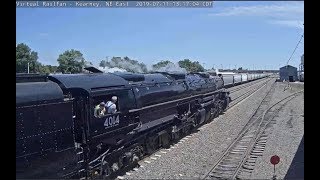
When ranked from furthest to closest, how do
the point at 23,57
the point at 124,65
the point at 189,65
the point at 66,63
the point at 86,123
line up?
the point at 189,65 < the point at 124,65 < the point at 66,63 < the point at 86,123 < the point at 23,57

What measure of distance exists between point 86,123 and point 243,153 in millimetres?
6392

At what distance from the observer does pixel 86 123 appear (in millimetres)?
7543

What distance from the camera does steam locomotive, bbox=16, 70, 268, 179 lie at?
5844 millimetres

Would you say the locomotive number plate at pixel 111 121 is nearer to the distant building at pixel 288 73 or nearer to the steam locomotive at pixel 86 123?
the steam locomotive at pixel 86 123

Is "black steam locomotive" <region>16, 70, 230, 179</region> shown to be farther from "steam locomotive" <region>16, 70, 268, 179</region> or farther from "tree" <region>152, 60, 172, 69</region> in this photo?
"tree" <region>152, 60, 172, 69</region>

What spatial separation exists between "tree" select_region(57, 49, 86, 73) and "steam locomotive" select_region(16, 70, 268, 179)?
964 millimetres

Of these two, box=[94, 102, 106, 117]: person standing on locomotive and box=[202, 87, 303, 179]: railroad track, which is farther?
box=[202, 87, 303, 179]: railroad track

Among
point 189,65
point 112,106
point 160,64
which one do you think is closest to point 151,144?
point 112,106

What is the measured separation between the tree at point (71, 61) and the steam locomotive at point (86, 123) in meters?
0.96

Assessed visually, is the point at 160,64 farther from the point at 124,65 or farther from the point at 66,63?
the point at 66,63

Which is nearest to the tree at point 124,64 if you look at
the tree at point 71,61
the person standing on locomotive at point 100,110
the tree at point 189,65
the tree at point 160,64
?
the tree at point 160,64

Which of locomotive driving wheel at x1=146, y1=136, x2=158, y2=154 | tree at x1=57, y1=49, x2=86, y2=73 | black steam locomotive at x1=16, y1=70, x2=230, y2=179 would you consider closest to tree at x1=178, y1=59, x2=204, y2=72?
black steam locomotive at x1=16, y1=70, x2=230, y2=179

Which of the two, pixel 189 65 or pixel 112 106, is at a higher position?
pixel 189 65
